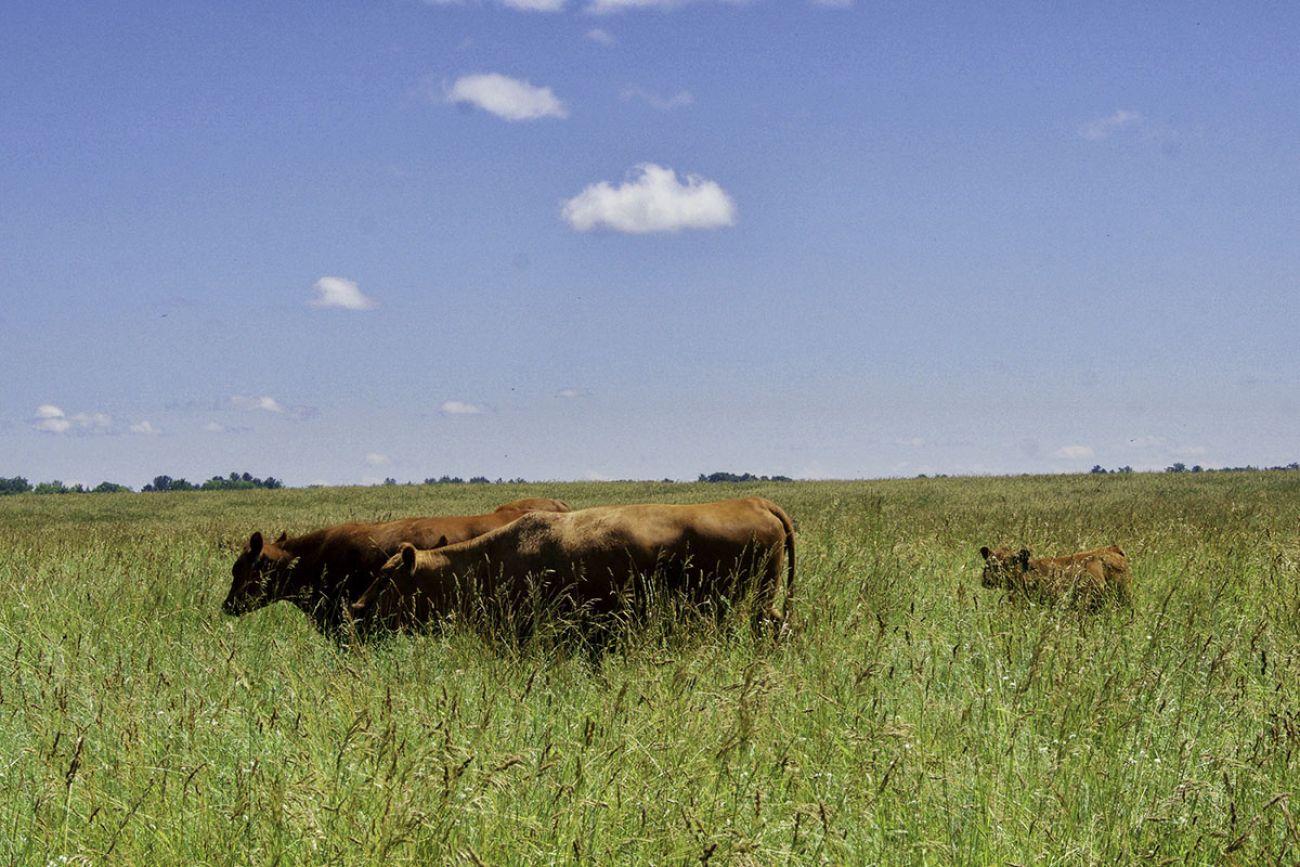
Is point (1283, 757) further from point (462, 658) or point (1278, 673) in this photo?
point (462, 658)

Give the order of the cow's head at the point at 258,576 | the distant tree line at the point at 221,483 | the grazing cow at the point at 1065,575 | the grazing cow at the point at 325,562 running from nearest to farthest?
the grazing cow at the point at 1065,575, the cow's head at the point at 258,576, the grazing cow at the point at 325,562, the distant tree line at the point at 221,483

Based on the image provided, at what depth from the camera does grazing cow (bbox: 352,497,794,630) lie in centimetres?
722

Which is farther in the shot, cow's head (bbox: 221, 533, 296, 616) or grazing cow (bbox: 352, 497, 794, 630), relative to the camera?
cow's head (bbox: 221, 533, 296, 616)

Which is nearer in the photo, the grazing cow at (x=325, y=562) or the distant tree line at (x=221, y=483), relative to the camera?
the grazing cow at (x=325, y=562)

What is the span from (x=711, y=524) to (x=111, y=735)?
4.12m

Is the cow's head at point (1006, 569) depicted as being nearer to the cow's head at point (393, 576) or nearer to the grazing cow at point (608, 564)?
the grazing cow at point (608, 564)

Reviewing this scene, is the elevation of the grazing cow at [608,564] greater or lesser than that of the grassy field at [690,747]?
greater

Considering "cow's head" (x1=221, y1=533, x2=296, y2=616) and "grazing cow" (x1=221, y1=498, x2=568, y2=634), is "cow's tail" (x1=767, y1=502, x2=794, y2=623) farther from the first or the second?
"cow's head" (x1=221, y1=533, x2=296, y2=616)

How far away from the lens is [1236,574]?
26.3 feet

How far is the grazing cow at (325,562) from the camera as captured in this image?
8.94 m

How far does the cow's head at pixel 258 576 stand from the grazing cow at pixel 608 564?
168 centimetres

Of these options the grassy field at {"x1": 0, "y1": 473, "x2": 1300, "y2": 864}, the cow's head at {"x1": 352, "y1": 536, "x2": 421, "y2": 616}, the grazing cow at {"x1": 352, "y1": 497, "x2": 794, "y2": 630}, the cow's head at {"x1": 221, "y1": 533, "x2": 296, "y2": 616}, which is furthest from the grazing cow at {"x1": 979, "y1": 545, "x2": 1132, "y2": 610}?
the cow's head at {"x1": 221, "y1": 533, "x2": 296, "y2": 616}

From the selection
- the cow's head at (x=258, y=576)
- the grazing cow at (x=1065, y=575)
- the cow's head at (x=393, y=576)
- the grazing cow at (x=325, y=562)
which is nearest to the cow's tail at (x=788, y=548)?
the grazing cow at (x=1065, y=575)

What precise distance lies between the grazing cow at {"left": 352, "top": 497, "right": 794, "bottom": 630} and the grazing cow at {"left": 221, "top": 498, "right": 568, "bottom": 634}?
132cm
